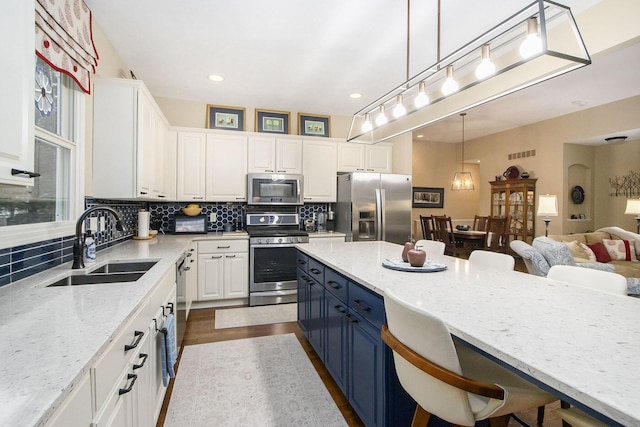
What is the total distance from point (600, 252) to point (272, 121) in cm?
501

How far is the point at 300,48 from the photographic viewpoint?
9.44ft

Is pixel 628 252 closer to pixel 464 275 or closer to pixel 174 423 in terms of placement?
pixel 464 275

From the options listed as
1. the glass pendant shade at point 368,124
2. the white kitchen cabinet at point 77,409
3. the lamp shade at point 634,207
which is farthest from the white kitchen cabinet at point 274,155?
the lamp shade at point 634,207

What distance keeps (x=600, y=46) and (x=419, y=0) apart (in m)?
1.39

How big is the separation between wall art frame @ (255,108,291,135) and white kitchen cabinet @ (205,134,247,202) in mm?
442

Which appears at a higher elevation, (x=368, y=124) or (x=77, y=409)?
(x=368, y=124)

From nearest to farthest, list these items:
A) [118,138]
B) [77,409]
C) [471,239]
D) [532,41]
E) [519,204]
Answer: [77,409], [532,41], [118,138], [471,239], [519,204]

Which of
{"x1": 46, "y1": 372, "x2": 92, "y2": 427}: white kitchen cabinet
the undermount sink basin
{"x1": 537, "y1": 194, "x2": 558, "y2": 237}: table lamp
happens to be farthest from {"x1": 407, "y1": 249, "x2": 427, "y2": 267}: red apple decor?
{"x1": 537, "y1": 194, "x2": 558, "y2": 237}: table lamp

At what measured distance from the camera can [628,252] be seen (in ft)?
14.9

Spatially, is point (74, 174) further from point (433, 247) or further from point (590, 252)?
point (590, 252)

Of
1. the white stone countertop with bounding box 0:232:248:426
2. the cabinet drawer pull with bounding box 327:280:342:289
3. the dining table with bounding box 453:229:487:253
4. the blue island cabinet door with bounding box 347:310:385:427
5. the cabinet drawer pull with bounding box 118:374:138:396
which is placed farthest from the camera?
the dining table with bounding box 453:229:487:253

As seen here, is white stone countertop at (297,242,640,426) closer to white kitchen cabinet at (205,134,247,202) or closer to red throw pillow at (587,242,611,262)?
white kitchen cabinet at (205,134,247,202)

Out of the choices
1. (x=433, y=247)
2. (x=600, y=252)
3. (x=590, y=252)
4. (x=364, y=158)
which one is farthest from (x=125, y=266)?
(x=600, y=252)

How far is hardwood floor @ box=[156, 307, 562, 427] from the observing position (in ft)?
6.17
